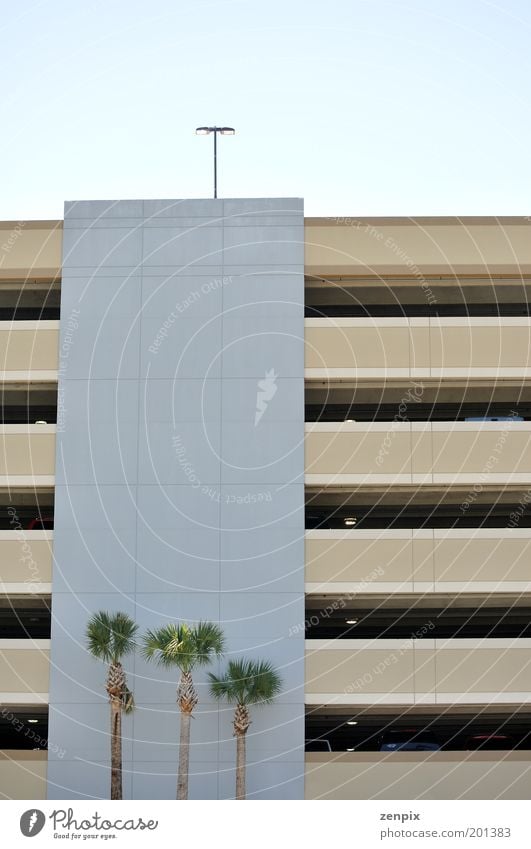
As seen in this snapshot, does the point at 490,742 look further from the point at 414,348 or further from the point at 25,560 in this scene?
the point at 25,560

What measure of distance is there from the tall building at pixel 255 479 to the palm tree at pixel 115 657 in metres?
0.78

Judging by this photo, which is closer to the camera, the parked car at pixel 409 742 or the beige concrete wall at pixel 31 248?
the parked car at pixel 409 742

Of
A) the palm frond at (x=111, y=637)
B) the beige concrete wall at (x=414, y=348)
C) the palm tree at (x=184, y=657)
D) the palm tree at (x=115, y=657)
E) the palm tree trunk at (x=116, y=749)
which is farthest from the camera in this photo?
the beige concrete wall at (x=414, y=348)

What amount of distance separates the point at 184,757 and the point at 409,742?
688 centimetres

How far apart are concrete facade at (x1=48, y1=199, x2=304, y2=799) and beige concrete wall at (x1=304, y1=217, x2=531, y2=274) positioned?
0.84 m

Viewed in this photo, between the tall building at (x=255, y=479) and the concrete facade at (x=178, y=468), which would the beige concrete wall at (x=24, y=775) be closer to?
the tall building at (x=255, y=479)

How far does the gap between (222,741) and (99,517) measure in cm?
693

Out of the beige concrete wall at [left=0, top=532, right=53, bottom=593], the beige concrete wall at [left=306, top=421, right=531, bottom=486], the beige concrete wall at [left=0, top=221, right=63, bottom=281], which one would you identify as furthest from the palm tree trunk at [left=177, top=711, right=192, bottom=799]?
the beige concrete wall at [left=0, top=221, right=63, bottom=281]

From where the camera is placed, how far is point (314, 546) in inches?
1432

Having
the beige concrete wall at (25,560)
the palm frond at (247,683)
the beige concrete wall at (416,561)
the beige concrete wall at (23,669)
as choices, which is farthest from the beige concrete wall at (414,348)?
the beige concrete wall at (23,669)

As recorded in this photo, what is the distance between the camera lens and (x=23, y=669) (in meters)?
35.9

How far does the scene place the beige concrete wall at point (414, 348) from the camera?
122 ft

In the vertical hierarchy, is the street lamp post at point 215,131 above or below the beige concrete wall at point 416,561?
above

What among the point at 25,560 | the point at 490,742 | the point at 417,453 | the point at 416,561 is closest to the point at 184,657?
the point at 25,560
